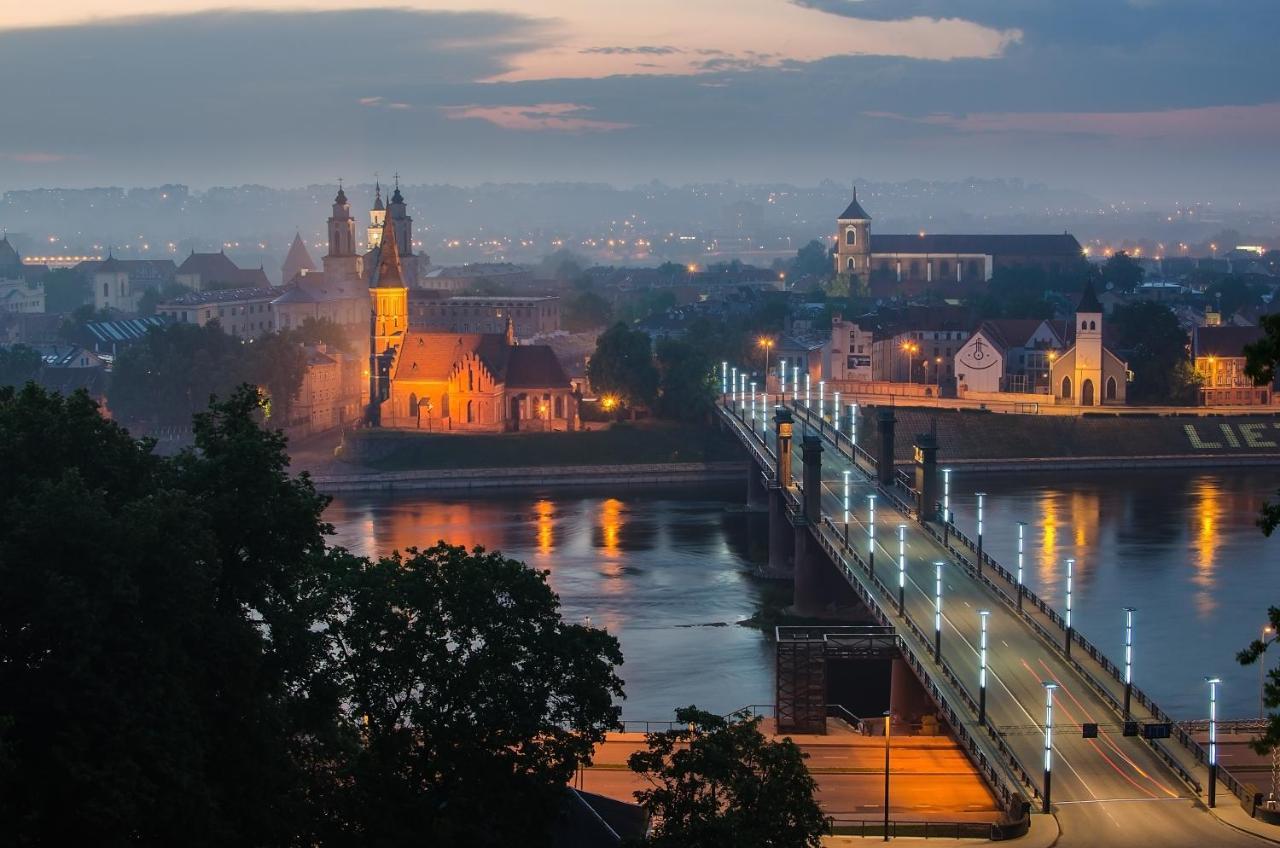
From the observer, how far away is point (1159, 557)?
37.0 m

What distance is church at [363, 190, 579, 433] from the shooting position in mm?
55281

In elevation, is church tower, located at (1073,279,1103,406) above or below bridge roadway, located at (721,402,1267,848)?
above

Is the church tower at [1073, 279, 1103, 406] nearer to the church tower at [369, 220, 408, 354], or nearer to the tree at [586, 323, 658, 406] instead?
the tree at [586, 323, 658, 406]

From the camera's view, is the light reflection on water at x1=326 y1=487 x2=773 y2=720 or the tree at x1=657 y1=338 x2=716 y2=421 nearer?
the light reflection on water at x1=326 y1=487 x2=773 y2=720

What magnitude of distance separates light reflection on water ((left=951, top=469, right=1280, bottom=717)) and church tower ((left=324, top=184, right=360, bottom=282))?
125 feet

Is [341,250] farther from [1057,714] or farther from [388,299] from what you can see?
[1057,714]

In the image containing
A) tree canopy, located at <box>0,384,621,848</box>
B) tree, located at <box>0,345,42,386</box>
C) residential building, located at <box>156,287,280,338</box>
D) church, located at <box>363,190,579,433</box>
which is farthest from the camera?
residential building, located at <box>156,287,280,338</box>

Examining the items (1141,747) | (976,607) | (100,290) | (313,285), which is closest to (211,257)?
(100,290)

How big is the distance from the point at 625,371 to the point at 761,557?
58.7ft

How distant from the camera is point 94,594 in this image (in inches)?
566

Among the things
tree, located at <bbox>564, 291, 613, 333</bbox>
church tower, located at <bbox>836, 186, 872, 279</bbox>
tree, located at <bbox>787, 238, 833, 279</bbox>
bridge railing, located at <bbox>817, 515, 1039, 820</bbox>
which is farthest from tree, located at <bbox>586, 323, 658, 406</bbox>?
tree, located at <bbox>787, 238, 833, 279</bbox>

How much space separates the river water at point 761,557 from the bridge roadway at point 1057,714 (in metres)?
1.94

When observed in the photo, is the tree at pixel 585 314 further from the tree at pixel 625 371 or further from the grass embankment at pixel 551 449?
the grass embankment at pixel 551 449

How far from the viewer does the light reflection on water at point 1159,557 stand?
1101 inches
